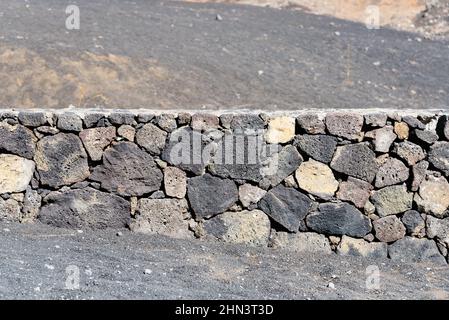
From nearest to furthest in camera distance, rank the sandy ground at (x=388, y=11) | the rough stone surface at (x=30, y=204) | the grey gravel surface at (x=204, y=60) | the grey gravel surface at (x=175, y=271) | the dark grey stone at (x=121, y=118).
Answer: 1. the grey gravel surface at (x=175, y=271)
2. the dark grey stone at (x=121, y=118)
3. the rough stone surface at (x=30, y=204)
4. the grey gravel surface at (x=204, y=60)
5. the sandy ground at (x=388, y=11)

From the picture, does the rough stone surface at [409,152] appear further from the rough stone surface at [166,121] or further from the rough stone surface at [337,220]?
the rough stone surface at [166,121]

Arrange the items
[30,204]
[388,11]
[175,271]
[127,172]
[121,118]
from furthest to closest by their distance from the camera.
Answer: [388,11] → [30,204] → [127,172] → [121,118] → [175,271]

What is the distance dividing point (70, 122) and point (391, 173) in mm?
3327

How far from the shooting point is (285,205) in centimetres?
774

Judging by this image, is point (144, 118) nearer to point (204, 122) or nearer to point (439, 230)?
point (204, 122)

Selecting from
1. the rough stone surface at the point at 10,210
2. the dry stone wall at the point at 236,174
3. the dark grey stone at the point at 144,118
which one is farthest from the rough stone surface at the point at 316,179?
the rough stone surface at the point at 10,210

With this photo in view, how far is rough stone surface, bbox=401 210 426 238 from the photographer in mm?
7832

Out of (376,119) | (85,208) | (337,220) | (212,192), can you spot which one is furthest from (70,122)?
(376,119)

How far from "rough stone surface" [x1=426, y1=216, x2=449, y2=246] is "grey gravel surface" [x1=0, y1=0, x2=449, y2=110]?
4.97 m

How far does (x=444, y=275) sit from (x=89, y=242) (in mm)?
3587

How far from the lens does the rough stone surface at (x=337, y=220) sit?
7750 mm

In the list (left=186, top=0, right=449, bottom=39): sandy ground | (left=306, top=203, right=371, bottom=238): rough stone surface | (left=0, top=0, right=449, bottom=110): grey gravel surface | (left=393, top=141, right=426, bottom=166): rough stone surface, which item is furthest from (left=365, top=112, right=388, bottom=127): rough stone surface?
(left=186, top=0, right=449, bottom=39): sandy ground

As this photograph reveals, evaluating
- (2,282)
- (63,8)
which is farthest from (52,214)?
(63,8)

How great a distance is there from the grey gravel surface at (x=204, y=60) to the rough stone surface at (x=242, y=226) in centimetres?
444
